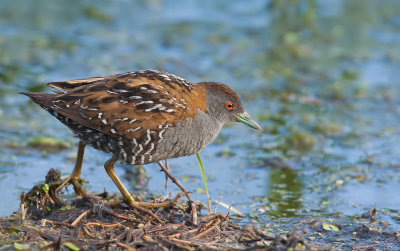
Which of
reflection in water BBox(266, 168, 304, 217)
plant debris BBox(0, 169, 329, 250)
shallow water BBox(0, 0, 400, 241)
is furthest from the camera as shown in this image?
shallow water BBox(0, 0, 400, 241)

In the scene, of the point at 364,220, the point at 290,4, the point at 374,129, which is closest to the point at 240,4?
the point at 290,4

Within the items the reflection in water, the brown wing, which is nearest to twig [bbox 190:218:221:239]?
the brown wing

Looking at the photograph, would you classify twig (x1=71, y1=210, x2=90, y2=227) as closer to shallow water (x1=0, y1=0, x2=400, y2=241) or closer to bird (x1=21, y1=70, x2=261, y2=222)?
bird (x1=21, y1=70, x2=261, y2=222)

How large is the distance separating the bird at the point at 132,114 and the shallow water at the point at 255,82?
1.24m

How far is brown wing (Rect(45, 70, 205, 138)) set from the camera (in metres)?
5.93

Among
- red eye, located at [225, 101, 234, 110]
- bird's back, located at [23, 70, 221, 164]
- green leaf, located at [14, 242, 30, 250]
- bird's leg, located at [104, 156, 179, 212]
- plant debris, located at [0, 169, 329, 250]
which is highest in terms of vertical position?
red eye, located at [225, 101, 234, 110]

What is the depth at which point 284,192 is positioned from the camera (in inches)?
295

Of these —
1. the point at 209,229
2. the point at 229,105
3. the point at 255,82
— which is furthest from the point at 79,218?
the point at 255,82

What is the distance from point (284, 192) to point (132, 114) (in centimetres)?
238

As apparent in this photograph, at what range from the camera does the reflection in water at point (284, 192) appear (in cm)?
704

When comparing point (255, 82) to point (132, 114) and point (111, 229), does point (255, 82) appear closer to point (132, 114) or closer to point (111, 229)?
point (132, 114)

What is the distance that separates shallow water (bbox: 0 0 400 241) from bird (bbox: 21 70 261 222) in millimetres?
1237

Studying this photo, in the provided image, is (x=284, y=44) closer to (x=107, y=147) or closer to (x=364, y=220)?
(x=364, y=220)

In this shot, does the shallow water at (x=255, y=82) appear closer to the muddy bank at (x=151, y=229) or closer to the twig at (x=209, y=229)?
the muddy bank at (x=151, y=229)
